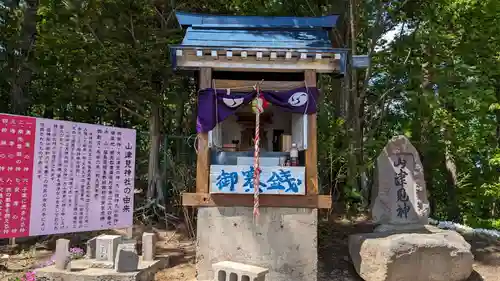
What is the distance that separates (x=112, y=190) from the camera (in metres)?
7.46

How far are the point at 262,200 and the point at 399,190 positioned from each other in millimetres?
3239

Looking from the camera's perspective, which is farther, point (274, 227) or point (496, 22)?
point (496, 22)

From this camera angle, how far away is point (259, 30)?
27.9 feet

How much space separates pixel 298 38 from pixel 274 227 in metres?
3.87

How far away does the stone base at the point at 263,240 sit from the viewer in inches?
288

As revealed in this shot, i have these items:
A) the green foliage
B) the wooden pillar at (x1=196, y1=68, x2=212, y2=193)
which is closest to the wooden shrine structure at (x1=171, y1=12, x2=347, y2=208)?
the wooden pillar at (x1=196, y1=68, x2=212, y2=193)

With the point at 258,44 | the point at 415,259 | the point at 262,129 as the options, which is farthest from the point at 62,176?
the point at 415,259

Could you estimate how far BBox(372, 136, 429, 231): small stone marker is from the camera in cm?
848

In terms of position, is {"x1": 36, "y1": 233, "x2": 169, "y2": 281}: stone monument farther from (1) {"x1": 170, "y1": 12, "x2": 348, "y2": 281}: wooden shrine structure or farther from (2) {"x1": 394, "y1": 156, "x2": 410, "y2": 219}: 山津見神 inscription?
(2) {"x1": 394, "y1": 156, "x2": 410, "y2": 219}: 山津見神 inscription

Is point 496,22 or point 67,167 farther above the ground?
point 496,22

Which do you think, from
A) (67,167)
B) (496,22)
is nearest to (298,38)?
(67,167)

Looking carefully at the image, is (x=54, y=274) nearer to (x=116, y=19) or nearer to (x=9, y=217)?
(x=9, y=217)

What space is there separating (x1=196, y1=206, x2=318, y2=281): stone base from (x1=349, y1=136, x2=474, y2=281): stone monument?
1102 millimetres

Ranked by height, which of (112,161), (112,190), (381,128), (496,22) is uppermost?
(496,22)
